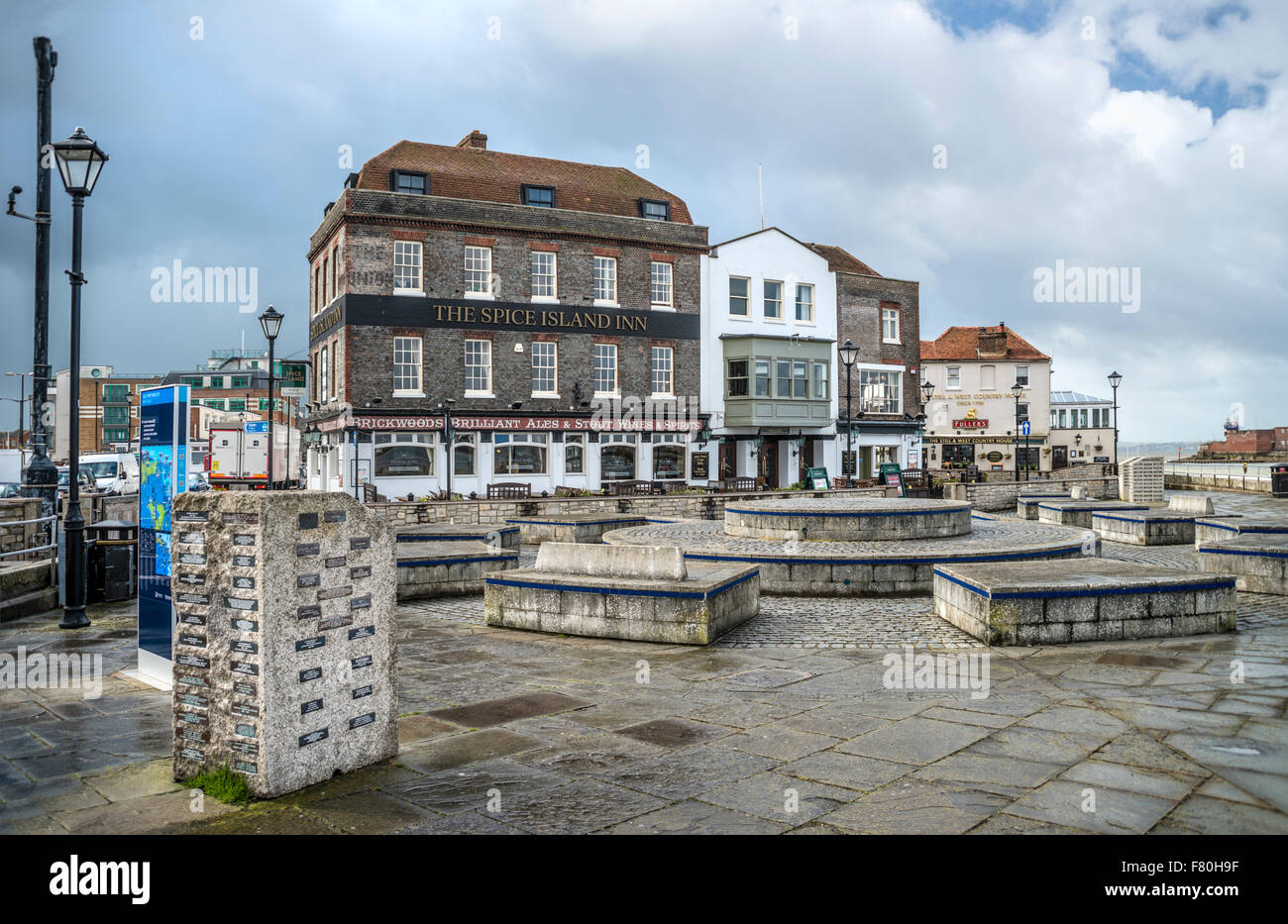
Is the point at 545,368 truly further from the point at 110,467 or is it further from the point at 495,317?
the point at 110,467

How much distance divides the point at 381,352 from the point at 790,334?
18.2m

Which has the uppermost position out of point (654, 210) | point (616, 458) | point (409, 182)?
point (654, 210)

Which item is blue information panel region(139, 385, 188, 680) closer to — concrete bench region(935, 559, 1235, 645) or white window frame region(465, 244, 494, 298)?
concrete bench region(935, 559, 1235, 645)

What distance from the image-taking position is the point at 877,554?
1291cm

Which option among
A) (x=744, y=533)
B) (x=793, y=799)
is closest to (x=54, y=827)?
(x=793, y=799)

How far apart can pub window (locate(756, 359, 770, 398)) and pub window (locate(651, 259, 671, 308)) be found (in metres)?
4.95

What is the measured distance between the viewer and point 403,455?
3141cm

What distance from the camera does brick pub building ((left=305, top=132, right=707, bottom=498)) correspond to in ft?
102

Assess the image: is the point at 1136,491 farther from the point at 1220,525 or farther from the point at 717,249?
the point at 717,249

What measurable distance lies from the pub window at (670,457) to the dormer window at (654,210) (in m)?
Result: 9.50

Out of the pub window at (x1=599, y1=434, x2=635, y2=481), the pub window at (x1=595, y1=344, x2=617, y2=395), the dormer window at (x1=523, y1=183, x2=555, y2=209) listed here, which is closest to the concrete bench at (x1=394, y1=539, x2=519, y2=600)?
the pub window at (x1=599, y1=434, x2=635, y2=481)

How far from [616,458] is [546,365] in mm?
4831

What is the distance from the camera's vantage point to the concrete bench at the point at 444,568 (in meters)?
12.6

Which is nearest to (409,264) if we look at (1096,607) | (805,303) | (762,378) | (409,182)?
(409,182)
